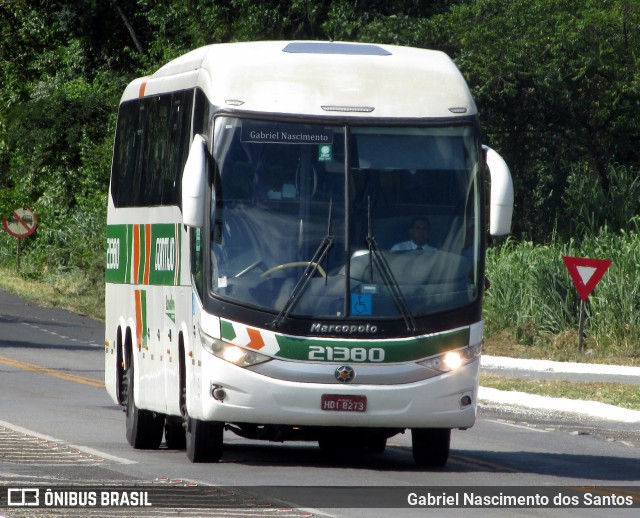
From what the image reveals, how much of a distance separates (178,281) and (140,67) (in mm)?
37347

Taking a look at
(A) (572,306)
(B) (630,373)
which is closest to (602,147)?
(A) (572,306)

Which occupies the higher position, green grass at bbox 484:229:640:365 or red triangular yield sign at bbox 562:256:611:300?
red triangular yield sign at bbox 562:256:611:300

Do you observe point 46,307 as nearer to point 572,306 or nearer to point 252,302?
point 572,306

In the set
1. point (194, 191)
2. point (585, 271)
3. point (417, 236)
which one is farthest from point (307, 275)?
point (585, 271)

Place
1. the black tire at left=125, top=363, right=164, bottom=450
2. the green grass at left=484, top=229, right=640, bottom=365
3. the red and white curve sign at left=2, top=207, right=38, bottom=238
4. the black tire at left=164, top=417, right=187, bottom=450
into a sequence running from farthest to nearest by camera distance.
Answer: the red and white curve sign at left=2, top=207, right=38, bottom=238 → the green grass at left=484, top=229, right=640, bottom=365 → the black tire at left=164, top=417, right=187, bottom=450 → the black tire at left=125, top=363, right=164, bottom=450

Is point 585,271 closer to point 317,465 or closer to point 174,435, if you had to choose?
point 174,435

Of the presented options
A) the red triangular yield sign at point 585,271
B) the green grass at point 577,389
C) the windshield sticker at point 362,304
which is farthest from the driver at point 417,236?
the red triangular yield sign at point 585,271

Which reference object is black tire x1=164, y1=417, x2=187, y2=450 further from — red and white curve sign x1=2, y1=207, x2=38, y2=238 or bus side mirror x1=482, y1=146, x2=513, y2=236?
red and white curve sign x1=2, y1=207, x2=38, y2=238

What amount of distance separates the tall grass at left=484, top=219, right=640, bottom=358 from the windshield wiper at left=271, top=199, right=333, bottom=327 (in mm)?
15268

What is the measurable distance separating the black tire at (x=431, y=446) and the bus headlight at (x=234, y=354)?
166 cm

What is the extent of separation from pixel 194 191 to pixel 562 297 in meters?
17.3

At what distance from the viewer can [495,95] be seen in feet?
111

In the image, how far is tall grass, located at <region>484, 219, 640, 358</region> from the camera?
1053 inches

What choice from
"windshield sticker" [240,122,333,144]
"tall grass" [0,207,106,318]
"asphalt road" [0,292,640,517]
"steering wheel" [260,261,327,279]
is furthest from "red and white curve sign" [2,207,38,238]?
"steering wheel" [260,261,327,279]
